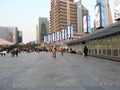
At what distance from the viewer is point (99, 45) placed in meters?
34.5

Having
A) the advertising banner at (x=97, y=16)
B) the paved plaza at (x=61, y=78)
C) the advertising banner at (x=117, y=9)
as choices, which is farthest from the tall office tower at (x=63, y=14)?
the paved plaza at (x=61, y=78)

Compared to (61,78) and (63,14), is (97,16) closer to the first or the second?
(61,78)

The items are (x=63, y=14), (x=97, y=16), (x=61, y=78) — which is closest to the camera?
(x=61, y=78)

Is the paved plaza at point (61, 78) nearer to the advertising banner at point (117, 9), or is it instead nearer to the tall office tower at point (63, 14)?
the advertising banner at point (117, 9)

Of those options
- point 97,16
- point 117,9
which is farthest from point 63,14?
point 117,9

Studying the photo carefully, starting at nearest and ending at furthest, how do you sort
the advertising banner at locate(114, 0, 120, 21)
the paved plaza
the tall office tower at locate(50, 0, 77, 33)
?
1. the paved plaza
2. the advertising banner at locate(114, 0, 120, 21)
3. the tall office tower at locate(50, 0, 77, 33)

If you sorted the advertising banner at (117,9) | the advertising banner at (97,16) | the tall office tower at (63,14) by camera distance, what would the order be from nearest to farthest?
the advertising banner at (117,9) < the advertising banner at (97,16) < the tall office tower at (63,14)

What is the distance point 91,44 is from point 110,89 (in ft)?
107

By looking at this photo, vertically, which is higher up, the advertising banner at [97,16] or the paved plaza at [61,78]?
the advertising banner at [97,16]

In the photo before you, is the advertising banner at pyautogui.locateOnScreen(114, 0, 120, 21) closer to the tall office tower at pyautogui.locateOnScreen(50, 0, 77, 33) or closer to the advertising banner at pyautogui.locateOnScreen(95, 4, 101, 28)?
the advertising banner at pyautogui.locateOnScreen(95, 4, 101, 28)

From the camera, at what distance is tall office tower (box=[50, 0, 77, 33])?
16212cm

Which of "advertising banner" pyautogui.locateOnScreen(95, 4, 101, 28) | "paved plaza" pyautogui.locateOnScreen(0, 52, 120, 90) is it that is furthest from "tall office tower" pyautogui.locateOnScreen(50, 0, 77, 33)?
"paved plaza" pyautogui.locateOnScreen(0, 52, 120, 90)

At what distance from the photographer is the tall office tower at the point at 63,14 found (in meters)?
162

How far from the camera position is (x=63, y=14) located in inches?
6457
